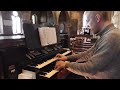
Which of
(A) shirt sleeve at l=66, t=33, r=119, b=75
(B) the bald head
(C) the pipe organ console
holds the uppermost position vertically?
(B) the bald head

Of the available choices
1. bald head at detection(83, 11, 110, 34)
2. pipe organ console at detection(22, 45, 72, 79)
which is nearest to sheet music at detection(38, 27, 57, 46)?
pipe organ console at detection(22, 45, 72, 79)

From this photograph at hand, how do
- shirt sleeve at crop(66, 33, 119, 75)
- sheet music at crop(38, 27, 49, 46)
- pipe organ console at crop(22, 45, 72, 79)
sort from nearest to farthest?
1. shirt sleeve at crop(66, 33, 119, 75)
2. pipe organ console at crop(22, 45, 72, 79)
3. sheet music at crop(38, 27, 49, 46)

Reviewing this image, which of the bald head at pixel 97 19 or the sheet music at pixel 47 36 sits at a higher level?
the bald head at pixel 97 19

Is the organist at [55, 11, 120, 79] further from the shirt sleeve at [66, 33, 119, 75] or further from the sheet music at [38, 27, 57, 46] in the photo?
the sheet music at [38, 27, 57, 46]

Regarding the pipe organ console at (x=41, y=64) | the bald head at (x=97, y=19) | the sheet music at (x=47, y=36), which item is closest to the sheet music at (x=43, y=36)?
the sheet music at (x=47, y=36)

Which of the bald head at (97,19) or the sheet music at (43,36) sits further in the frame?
the sheet music at (43,36)

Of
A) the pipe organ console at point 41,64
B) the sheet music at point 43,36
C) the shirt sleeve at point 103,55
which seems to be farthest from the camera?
the sheet music at point 43,36

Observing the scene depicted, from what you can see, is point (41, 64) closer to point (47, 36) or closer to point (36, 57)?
point (36, 57)

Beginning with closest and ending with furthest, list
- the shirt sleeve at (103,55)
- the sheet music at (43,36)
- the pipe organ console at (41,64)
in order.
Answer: the shirt sleeve at (103,55) → the pipe organ console at (41,64) → the sheet music at (43,36)

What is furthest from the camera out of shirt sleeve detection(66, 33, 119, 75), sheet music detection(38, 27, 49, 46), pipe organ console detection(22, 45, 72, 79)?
sheet music detection(38, 27, 49, 46)

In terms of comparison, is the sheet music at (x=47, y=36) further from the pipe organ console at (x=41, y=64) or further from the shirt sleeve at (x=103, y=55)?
the shirt sleeve at (x=103, y=55)

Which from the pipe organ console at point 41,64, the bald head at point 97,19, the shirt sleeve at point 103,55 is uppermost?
the bald head at point 97,19

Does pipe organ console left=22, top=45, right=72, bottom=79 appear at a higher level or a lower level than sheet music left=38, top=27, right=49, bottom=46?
lower
